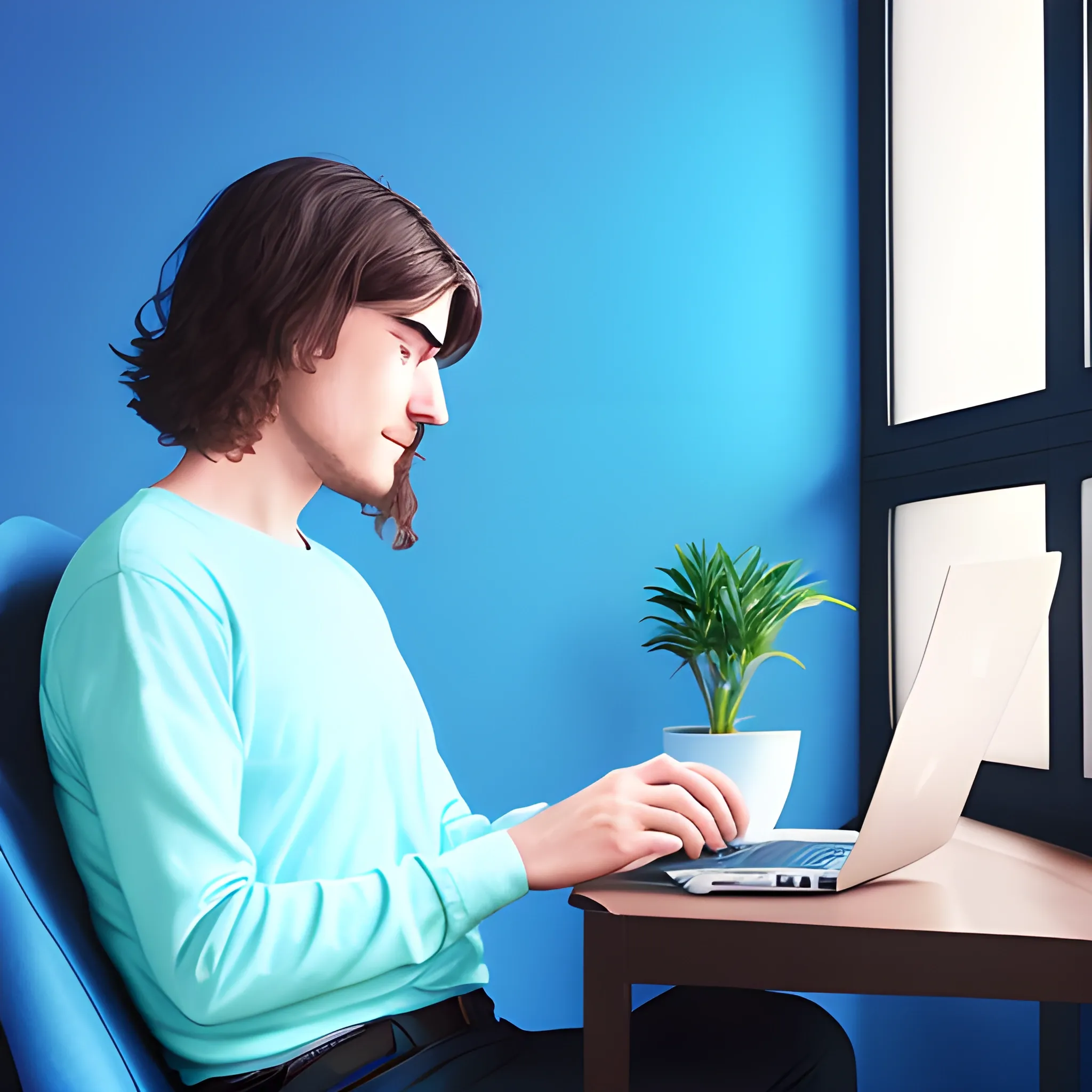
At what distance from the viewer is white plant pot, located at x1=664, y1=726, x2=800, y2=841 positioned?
4.26 ft

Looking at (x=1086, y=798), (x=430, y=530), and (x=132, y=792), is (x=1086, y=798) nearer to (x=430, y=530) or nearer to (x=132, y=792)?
(x=430, y=530)

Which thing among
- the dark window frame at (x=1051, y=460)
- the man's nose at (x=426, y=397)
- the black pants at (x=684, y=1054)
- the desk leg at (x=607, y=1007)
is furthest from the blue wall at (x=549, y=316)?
the desk leg at (x=607, y=1007)

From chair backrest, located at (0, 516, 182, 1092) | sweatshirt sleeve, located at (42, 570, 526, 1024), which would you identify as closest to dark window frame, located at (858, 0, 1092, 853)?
sweatshirt sleeve, located at (42, 570, 526, 1024)

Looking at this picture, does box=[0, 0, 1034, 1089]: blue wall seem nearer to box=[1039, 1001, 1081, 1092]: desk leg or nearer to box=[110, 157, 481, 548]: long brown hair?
box=[1039, 1001, 1081, 1092]: desk leg

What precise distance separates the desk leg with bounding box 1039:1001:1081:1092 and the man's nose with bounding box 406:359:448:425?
0.98 metres

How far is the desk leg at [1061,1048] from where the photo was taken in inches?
42.8

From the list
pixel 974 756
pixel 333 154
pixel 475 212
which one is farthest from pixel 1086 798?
pixel 333 154

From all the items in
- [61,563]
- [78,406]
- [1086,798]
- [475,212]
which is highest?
[475,212]

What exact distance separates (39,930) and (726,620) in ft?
3.15

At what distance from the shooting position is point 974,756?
2.91 feet

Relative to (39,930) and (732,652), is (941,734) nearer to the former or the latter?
(732,652)

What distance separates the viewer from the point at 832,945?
76 centimetres

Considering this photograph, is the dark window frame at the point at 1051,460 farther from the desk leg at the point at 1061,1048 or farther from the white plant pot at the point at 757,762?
the white plant pot at the point at 757,762

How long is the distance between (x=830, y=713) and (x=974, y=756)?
759 mm
